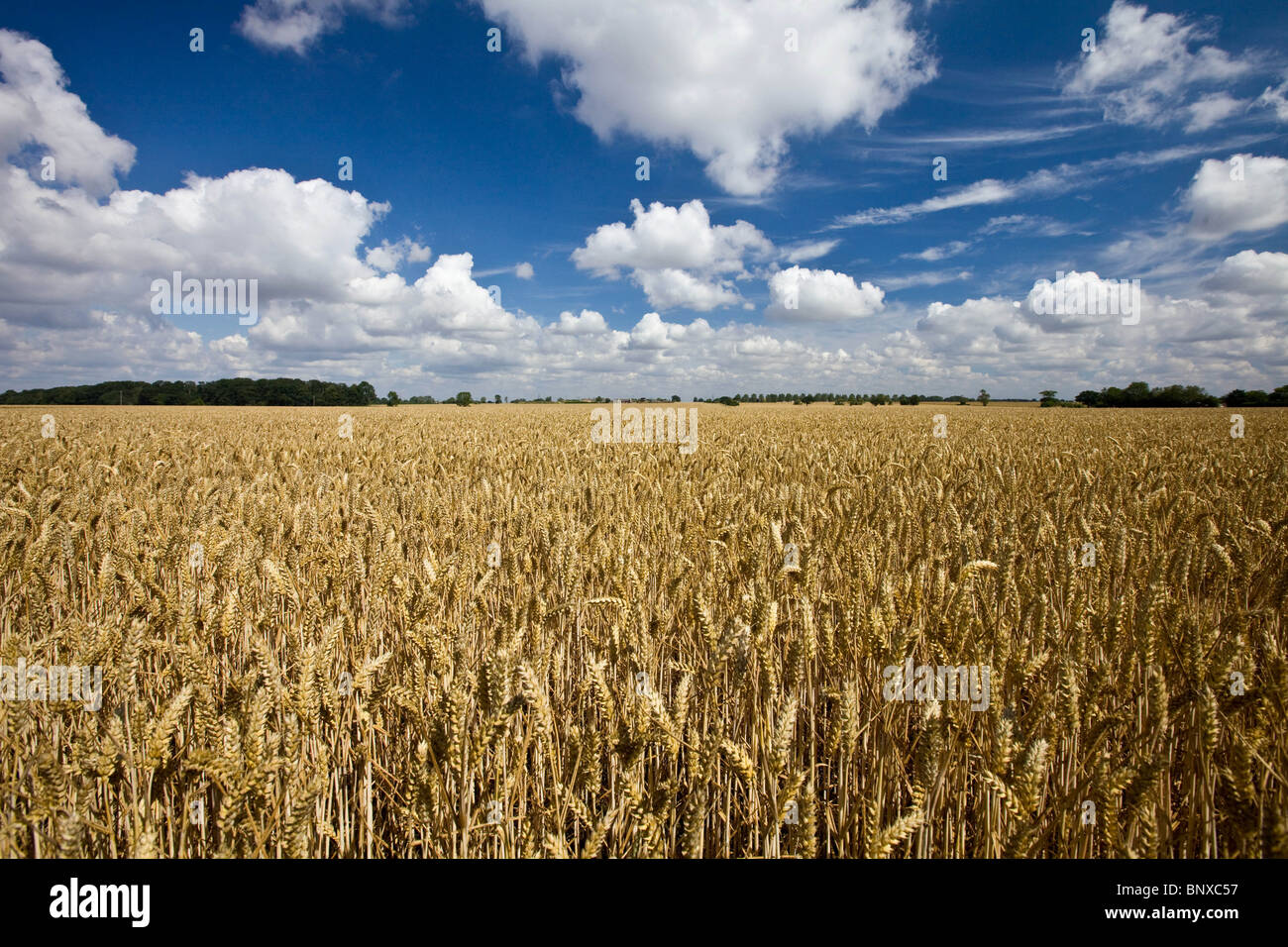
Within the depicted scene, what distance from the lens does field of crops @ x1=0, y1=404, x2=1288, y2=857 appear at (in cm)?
128

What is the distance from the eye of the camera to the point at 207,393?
259 ft

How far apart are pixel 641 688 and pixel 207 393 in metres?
99.6

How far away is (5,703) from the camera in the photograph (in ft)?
5.36

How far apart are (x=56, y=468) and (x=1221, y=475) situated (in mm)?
12491

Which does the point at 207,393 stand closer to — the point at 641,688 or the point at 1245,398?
the point at 641,688

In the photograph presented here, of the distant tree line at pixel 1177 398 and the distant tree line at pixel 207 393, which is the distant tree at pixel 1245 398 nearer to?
the distant tree line at pixel 1177 398

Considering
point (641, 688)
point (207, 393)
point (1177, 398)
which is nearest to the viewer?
point (641, 688)

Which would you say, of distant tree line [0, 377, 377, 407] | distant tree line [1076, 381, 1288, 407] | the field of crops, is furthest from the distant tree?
distant tree line [0, 377, 377, 407]

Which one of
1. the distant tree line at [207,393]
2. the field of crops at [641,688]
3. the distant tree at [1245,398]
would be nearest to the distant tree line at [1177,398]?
the distant tree at [1245,398]

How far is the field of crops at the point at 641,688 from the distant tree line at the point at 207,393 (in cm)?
7909

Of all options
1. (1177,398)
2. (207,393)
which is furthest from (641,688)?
(207,393)
